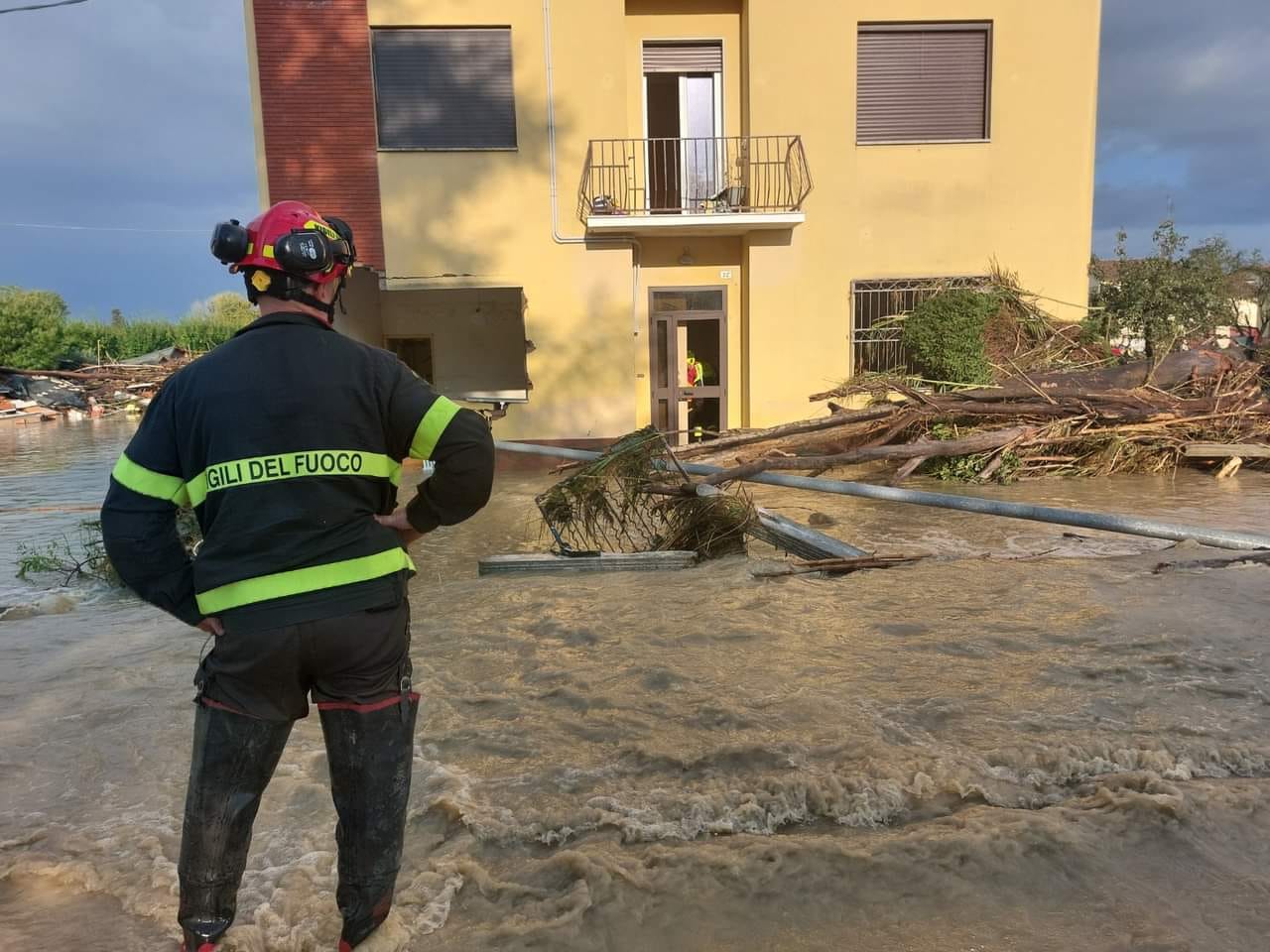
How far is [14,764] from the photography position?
12.7ft

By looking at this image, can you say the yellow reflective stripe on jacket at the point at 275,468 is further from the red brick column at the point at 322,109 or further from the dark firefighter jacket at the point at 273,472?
the red brick column at the point at 322,109

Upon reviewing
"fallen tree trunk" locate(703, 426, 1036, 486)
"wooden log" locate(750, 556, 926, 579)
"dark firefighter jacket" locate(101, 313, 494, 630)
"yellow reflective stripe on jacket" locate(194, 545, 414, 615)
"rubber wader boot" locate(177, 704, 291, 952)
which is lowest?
"wooden log" locate(750, 556, 926, 579)

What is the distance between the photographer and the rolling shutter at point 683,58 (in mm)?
14234

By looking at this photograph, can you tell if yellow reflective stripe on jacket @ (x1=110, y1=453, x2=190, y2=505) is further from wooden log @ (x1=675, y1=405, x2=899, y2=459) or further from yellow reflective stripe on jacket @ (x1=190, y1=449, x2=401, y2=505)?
wooden log @ (x1=675, y1=405, x2=899, y2=459)

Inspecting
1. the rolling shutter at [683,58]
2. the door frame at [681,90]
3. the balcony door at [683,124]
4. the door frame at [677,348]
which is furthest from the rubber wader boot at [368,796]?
the rolling shutter at [683,58]

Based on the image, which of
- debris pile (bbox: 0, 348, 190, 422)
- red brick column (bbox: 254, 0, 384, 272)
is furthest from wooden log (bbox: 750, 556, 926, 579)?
debris pile (bbox: 0, 348, 190, 422)

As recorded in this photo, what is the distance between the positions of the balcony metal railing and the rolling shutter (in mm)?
1135

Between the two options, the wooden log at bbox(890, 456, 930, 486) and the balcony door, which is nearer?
the wooden log at bbox(890, 456, 930, 486)

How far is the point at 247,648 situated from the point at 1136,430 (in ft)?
37.2

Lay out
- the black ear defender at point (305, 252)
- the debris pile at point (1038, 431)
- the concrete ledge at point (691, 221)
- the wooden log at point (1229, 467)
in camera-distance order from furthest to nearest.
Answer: the concrete ledge at point (691, 221) → the wooden log at point (1229, 467) → the debris pile at point (1038, 431) → the black ear defender at point (305, 252)

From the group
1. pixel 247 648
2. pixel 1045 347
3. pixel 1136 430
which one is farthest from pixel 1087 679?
pixel 1045 347

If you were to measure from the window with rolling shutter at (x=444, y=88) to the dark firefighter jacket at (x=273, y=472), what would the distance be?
12.5 metres

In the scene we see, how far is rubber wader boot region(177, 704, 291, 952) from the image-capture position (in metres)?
2.15

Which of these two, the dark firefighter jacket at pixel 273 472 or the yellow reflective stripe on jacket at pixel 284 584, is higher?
the dark firefighter jacket at pixel 273 472
